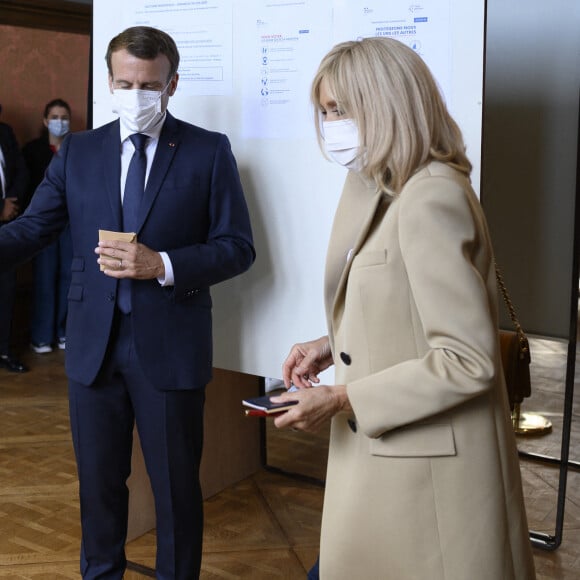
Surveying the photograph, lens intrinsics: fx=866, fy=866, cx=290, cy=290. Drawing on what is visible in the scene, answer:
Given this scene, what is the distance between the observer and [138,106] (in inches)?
98.6

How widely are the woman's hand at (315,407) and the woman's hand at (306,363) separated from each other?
0.36 metres

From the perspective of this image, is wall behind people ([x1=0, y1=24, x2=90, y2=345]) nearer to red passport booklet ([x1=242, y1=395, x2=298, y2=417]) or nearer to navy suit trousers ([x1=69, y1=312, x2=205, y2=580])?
navy suit trousers ([x1=69, y1=312, x2=205, y2=580])

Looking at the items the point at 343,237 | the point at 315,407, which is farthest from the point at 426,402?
the point at 343,237

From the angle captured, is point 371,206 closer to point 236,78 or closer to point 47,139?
point 236,78

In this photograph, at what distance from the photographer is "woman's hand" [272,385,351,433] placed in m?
1.54

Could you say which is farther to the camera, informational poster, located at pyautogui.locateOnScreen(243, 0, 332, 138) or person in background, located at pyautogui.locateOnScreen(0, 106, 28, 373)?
person in background, located at pyautogui.locateOnScreen(0, 106, 28, 373)

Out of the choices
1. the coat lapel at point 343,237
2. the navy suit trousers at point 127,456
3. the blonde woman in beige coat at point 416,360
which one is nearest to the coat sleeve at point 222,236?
the navy suit trousers at point 127,456

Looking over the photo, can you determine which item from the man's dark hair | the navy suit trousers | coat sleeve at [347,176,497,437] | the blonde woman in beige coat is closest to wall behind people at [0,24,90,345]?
the navy suit trousers

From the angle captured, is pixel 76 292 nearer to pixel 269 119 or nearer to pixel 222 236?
pixel 222 236

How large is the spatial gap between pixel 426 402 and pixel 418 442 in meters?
0.10

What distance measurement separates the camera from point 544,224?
4.62 metres

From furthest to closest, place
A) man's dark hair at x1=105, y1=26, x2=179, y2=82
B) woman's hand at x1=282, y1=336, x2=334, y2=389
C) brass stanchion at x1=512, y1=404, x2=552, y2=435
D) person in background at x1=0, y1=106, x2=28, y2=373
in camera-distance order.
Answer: person in background at x1=0, y1=106, x2=28, y2=373
brass stanchion at x1=512, y1=404, x2=552, y2=435
man's dark hair at x1=105, y1=26, x2=179, y2=82
woman's hand at x1=282, y1=336, x2=334, y2=389

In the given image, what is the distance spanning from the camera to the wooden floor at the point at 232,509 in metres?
3.26

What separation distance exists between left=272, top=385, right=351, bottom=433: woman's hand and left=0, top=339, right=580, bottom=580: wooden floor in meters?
1.80
